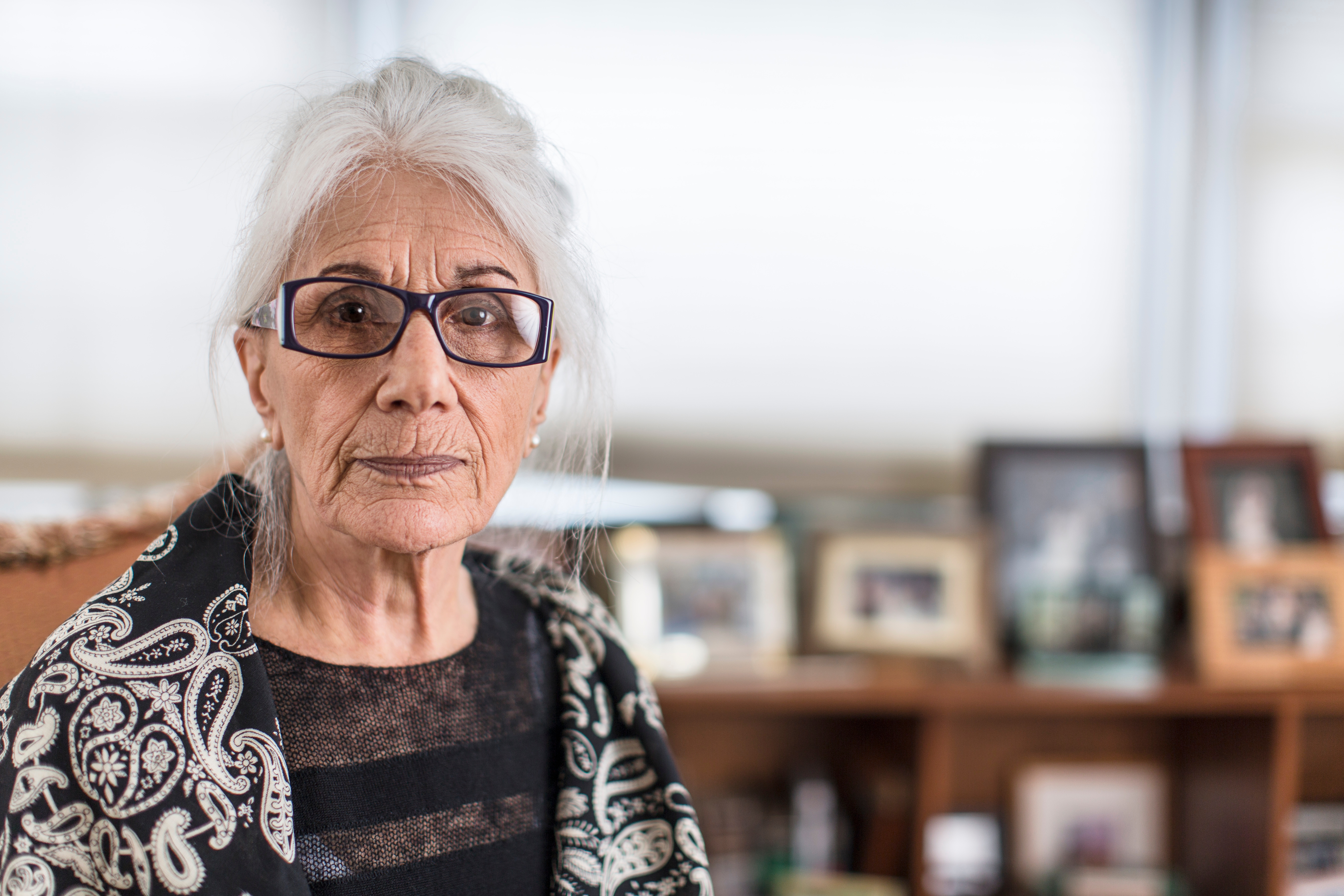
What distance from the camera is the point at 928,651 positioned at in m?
1.65

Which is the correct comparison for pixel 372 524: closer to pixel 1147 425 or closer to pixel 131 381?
pixel 131 381

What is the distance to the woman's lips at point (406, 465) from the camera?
2.40ft

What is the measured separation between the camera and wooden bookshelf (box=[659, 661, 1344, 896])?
4.99ft

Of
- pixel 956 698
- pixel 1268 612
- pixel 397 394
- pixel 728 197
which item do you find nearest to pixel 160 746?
pixel 397 394

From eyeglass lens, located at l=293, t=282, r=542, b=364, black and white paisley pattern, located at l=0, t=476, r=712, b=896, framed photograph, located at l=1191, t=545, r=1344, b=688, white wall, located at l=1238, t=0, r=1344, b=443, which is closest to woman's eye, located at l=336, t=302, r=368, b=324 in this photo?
eyeglass lens, located at l=293, t=282, r=542, b=364

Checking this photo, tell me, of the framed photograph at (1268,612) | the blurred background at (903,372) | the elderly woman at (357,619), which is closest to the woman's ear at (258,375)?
the elderly woman at (357,619)

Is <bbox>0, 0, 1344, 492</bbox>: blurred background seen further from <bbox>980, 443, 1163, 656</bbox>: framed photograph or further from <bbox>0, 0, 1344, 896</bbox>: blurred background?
<bbox>980, 443, 1163, 656</bbox>: framed photograph

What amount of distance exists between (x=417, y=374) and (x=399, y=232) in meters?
0.13

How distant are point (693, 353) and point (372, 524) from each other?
122 centimetres

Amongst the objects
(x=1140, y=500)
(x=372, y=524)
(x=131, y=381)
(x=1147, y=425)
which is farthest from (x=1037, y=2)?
(x=131, y=381)

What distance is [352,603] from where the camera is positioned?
82 cm

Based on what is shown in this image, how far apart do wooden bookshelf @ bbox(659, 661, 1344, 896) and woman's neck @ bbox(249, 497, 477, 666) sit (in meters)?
0.70

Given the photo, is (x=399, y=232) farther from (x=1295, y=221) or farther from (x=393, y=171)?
(x=1295, y=221)

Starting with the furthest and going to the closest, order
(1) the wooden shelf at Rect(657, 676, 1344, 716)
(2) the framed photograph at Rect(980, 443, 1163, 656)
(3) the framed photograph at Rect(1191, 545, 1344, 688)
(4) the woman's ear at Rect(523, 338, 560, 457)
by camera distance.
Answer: (2) the framed photograph at Rect(980, 443, 1163, 656) < (3) the framed photograph at Rect(1191, 545, 1344, 688) < (1) the wooden shelf at Rect(657, 676, 1344, 716) < (4) the woman's ear at Rect(523, 338, 560, 457)
